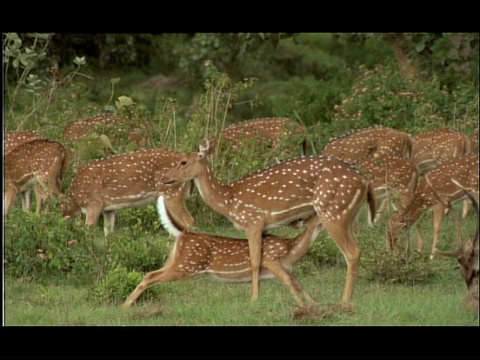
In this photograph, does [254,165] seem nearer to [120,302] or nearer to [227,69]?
[120,302]

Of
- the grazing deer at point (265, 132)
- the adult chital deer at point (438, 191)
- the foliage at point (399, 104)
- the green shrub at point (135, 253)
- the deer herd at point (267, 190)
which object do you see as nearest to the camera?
the deer herd at point (267, 190)

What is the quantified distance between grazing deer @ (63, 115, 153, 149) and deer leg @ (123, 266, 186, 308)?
10.2 feet

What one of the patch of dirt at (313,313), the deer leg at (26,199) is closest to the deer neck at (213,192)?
the patch of dirt at (313,313)

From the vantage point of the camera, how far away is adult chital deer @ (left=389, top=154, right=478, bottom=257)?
1023 centimetres

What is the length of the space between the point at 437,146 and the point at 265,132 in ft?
5.11

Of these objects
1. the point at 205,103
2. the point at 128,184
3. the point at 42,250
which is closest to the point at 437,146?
the point at 205,103

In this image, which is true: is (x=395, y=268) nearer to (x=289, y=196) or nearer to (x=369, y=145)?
(x=289, y=196)

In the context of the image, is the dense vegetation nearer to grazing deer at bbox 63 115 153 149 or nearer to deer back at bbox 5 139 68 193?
grazing deer at bbox 63 115 153 149

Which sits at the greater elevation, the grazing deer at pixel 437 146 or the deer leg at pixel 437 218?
the grazing deer at pixel 437 146

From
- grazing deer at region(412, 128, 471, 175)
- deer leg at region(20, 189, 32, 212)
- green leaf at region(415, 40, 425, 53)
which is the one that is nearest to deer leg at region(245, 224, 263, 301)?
deer leg at region(20, 189, 32, 212)

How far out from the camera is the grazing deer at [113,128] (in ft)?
38.9

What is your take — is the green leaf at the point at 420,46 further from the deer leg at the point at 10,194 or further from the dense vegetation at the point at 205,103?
the deer leg at the point at 10,194

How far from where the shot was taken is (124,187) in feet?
34.1

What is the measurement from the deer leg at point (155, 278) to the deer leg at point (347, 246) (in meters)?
0.96
